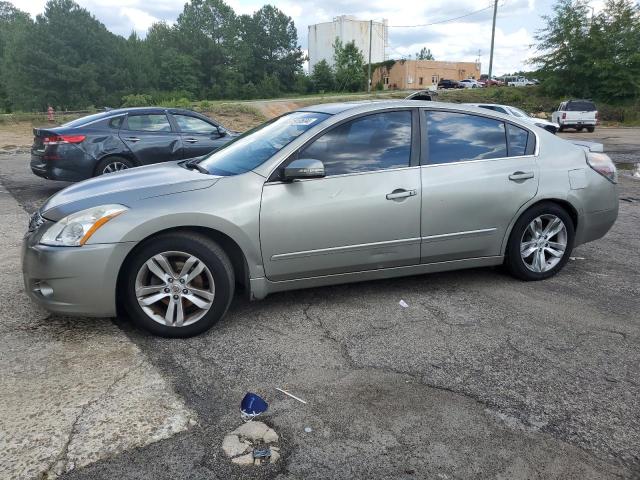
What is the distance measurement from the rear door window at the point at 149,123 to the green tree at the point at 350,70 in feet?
238

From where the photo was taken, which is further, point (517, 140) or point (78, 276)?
point (517, 140)

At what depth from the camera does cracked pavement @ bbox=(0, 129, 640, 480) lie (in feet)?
7.82

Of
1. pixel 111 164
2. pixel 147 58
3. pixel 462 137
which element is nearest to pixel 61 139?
pixel 111 164

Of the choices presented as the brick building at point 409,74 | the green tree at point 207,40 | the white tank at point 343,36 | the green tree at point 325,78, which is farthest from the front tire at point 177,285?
the white tank at point 343,36

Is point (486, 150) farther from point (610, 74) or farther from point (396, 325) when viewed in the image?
point (610, 74)

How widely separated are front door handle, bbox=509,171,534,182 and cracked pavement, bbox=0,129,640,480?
93 centimetres

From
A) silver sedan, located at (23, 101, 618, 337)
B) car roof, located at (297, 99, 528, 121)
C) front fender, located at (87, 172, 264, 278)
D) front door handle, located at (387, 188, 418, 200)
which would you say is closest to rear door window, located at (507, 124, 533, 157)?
silver sedan, located at (23, 101, 618, 337)

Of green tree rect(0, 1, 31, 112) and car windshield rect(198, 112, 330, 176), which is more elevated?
green tree rect(0, 1, 31, 112)

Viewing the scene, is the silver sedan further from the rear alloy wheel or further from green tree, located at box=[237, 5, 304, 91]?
green tree, located at box=[237, 5, 304, 91]

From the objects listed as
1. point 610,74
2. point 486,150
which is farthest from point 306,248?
point 610,74

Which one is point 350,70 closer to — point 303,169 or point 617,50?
point 617,50

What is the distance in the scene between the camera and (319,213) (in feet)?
12.6

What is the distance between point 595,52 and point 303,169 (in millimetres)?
44711

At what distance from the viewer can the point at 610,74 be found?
40.3m
